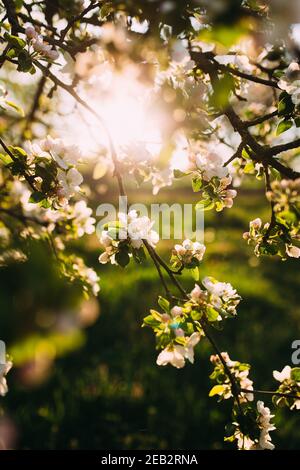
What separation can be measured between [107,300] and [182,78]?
4.30 metres

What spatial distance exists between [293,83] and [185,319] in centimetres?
97

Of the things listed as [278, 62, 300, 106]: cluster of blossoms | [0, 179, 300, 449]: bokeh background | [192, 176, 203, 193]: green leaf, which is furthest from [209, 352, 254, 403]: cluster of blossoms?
[278, 62, 300, 106]: cluster of blossoms

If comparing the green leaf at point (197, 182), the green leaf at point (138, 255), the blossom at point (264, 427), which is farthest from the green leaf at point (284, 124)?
the blossom at point (264, 427)

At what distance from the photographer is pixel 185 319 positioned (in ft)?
5.45

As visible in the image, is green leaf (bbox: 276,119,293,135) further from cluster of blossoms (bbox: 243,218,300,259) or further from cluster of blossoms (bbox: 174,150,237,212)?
cluster of blossoms (bbox: 243,218,300,259)

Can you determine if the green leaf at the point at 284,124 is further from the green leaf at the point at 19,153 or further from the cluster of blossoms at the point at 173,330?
the green leaf at the point at 19,153

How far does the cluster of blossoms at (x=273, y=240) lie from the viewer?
175cm

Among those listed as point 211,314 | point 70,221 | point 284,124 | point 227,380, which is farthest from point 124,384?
point 284,124

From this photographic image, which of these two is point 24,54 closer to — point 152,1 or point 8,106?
point 8,106

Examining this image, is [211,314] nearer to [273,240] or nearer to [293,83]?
[273,240]

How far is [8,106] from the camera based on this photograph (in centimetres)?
164

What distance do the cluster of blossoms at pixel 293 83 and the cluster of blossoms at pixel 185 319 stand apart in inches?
28.8

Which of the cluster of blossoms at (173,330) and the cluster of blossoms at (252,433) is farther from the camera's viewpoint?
the cluster of blossoms at (252,433)

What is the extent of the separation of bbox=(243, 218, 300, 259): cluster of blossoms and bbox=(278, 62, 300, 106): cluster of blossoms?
1.51ft
